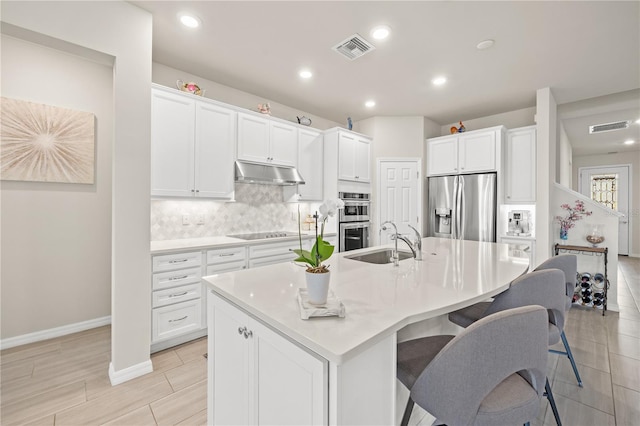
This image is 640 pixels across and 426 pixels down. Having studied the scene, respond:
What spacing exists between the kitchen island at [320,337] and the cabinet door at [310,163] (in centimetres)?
237

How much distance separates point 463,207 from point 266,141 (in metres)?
3.11

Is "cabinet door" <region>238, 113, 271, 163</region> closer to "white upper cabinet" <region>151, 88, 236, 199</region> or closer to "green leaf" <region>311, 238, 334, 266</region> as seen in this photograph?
"white upper cabinet" <region>151, 88, 236, 199</region>

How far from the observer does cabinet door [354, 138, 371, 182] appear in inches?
175

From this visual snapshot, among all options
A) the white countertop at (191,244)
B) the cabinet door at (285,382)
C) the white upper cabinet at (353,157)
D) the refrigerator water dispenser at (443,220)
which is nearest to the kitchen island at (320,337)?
the cabinet door at (285,382)

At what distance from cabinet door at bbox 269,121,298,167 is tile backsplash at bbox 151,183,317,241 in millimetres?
470

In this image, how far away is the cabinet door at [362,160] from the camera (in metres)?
4.45

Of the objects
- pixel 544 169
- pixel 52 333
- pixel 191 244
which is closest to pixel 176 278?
pixel 191 244

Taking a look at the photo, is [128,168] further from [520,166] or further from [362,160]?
[520,166]

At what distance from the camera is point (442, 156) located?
459 centimetres

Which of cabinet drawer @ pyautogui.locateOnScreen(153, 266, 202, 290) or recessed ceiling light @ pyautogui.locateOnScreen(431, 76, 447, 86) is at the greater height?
recessed ceiling light @ pyautogui.locateOnScreen(431, 76, 447, 86)

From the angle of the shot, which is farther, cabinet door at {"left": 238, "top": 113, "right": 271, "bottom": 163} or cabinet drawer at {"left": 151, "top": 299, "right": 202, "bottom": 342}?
cabinet door at {"left": 238, "top": 113, "right": 271, "bottom": 163}

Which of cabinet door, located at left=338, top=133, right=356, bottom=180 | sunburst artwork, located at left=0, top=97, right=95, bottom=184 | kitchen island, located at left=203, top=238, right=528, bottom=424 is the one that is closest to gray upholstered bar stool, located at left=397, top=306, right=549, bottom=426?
kitchen island, located at left=203, top=238, right=528, bottom=424

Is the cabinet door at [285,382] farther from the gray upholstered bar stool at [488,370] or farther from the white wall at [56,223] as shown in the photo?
the white wall at [56,223]

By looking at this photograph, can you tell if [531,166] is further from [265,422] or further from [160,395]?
[160,395]
